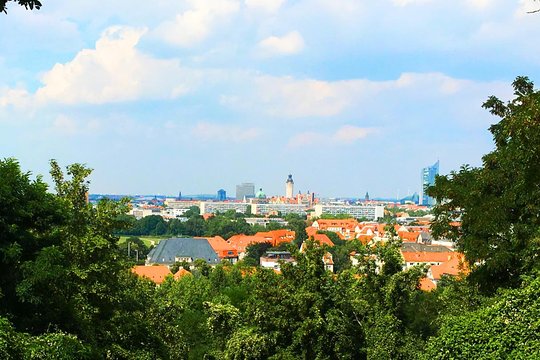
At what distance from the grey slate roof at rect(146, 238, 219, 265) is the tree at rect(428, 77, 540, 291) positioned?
72.2 meters

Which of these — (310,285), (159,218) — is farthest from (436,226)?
(159,218)

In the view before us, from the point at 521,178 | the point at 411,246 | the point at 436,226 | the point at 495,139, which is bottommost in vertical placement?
the point at 411,246

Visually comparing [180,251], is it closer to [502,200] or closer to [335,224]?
[335,224]

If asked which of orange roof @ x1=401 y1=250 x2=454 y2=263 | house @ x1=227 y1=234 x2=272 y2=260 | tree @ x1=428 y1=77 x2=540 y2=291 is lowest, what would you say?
orange roof @ x1=401 y1=250 x2=454 y2=263

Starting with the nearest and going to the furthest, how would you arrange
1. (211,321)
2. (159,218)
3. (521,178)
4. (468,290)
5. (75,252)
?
(521,178), (75,252), (468,290), (211,321), (159,218)

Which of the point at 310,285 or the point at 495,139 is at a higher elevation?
the point at 495,139

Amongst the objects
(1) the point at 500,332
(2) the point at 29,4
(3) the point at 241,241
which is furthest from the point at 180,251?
(2) the point at 29,4

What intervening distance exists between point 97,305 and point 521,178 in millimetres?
9049

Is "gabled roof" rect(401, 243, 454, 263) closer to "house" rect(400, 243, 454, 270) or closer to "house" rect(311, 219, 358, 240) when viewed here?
"house" rect(400, 243, 454, 270)

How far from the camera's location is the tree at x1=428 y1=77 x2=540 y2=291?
37.4ft

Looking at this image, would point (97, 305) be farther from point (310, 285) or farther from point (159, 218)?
point (159, 218)

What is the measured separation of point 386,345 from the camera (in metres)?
16.7

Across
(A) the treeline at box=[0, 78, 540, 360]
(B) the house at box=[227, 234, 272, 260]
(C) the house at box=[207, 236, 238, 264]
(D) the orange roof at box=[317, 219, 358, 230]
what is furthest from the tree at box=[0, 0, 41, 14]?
(D) the orange roof at box=[317, 219, 358, 230]

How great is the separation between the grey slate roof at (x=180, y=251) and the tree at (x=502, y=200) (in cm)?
7218
